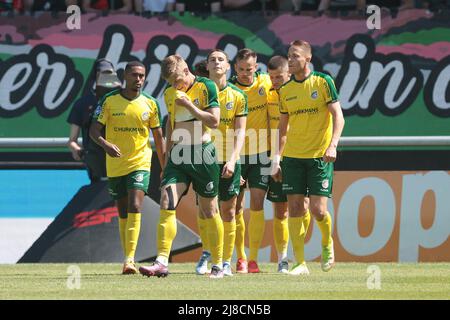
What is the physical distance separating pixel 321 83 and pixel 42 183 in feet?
16.5

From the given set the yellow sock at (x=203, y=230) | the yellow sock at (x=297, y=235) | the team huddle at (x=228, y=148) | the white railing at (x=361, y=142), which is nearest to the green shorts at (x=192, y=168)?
the team huddle at (x=228, y=148)

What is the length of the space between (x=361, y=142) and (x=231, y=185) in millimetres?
3611

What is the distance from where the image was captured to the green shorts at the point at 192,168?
38.1 ft

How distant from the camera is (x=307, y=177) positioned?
1245 centimetres

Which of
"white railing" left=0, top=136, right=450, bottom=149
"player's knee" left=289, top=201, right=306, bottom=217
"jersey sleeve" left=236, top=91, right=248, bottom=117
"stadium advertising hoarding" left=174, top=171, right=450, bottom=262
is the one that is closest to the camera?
"jersey sleeve" left=236, top=91, right=248, bottom=117

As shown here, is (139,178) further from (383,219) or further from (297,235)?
(383,219)

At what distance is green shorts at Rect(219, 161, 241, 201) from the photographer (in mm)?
12609

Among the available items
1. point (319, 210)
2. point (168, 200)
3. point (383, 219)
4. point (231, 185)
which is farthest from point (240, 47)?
point (168, 200)

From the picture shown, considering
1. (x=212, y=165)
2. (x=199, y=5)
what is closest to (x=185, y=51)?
(x=199, y=5)

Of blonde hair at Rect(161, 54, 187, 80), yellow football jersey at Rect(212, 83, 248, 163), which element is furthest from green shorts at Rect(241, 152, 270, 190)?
blonde hair at Rect(161, 54, 187, 80)

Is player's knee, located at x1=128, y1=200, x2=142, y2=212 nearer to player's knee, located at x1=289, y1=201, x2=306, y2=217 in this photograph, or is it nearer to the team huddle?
the team huddle

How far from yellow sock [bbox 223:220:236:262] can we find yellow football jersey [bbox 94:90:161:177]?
1.01m

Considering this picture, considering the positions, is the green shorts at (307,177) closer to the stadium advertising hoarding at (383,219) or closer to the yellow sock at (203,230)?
the yellow sock at (203,230)

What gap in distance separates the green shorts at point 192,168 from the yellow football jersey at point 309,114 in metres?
1.11
